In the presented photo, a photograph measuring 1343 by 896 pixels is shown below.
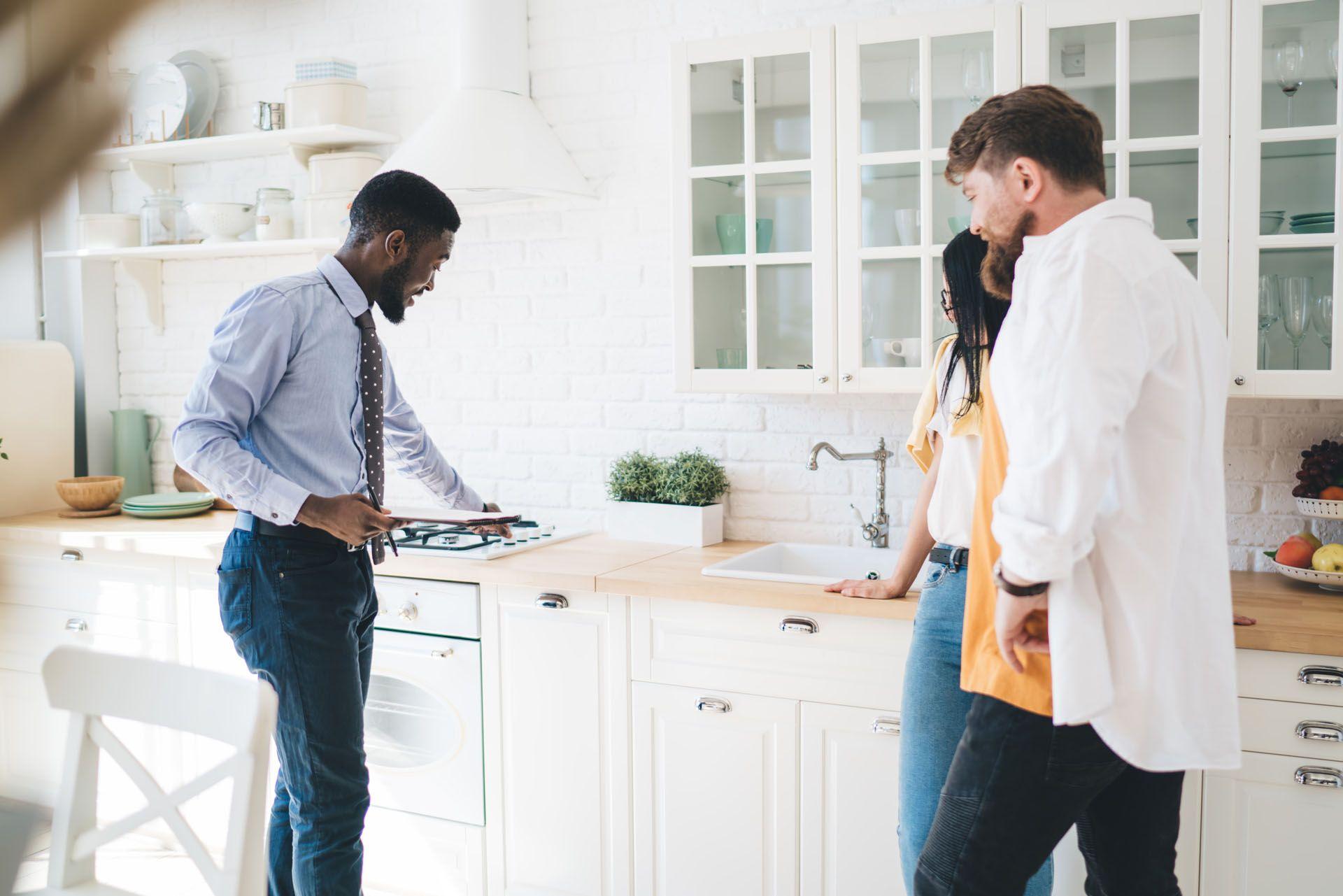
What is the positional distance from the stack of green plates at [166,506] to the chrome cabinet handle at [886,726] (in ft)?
7.32

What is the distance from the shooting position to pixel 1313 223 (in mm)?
2076

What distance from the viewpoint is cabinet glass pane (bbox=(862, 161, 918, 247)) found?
2.39m

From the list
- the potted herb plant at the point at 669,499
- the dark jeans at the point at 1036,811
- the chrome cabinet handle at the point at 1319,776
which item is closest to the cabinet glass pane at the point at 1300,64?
the chrome cabinet handle at the point at 1319,776

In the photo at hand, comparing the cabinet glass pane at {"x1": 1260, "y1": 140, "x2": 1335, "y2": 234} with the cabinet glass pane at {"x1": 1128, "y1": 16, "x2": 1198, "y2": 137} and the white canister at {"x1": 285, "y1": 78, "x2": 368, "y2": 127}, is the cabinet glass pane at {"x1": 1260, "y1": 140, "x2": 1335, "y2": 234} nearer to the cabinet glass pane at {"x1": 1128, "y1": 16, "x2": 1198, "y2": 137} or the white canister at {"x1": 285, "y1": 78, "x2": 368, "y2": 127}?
the cabinet glass pane at {"x1": 1128, "y1": 16, "x2": 1198, "y2": 137}

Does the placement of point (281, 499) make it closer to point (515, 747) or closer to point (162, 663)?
point (162, 663)

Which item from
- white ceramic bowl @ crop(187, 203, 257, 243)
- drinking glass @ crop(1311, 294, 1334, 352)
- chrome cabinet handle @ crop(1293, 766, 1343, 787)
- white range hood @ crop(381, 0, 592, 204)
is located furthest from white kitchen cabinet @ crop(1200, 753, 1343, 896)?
white ceramic bowl @ crop(187, 203, 257, 243)

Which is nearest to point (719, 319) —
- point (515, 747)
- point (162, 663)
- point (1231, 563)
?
point (515, 747)

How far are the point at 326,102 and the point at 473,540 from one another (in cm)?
140

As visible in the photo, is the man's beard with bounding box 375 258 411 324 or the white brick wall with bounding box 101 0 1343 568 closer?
the man's beard with bounding box 375 258 411 324

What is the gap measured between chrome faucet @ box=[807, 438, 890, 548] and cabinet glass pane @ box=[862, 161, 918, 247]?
54 cm

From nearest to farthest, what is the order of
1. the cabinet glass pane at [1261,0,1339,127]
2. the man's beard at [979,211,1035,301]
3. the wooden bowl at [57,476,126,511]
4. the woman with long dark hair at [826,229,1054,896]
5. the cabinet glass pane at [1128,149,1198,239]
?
the man's beard at [979,211,1035,301], the woman with long dark hair at [826,229,1054,896], the cabinet glass pane at [1261,0,1339,127], the cabinet glass pane at [1128,149,1198,239], the wooden bowl at [57,476,126,511]

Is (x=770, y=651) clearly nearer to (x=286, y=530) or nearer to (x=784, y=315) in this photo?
(x=784, y=315)

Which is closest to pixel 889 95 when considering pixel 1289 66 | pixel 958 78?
pixel 958 78

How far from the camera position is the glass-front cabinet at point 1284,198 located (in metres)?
2.05
